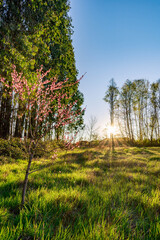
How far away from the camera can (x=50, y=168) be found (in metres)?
5.60

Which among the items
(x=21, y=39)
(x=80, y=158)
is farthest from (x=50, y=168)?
(x=21, y=39)

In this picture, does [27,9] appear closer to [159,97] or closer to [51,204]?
[51,204]

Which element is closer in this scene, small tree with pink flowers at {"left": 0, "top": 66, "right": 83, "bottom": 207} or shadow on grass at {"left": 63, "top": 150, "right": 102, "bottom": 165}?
small tree with pink flowers at {"left": 0, "top": 66, "right": 83, "bottom": 207}

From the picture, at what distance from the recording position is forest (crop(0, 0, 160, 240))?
2049 millimetres

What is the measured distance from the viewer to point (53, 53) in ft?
35.0

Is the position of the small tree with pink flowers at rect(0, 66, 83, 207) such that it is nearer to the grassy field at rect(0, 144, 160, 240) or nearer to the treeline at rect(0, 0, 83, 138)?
the grassy field at rect(0, 144, 160, 240)

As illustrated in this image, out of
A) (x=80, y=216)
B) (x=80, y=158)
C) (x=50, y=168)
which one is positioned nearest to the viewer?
(x=80, y=216)

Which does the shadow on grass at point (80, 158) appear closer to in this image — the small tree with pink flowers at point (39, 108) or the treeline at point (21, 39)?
the treeline at point (21, 39)

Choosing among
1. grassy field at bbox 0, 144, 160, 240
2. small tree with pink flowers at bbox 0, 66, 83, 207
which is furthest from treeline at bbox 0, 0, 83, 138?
grassy field at bbox 0, 144, 160, 240

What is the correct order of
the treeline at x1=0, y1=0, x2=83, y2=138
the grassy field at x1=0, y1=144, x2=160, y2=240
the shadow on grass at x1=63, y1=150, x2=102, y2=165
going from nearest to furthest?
the grassy field at x1=0, y1=144, x2=160, y2=240 → the treeline at x1=0, y1=0, x2=83, y2=138 → the shadow on grass at x1=63, y1=150, x2=102, y2=165

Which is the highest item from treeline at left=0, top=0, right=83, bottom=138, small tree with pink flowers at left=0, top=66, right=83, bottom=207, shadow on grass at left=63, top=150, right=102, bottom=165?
treeline at left=0, top=0, right=83, bottom=138

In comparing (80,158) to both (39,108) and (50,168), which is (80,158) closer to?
(50,168)

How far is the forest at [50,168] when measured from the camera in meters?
2.05

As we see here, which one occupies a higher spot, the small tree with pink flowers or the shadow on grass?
the small tree with pink flowers
